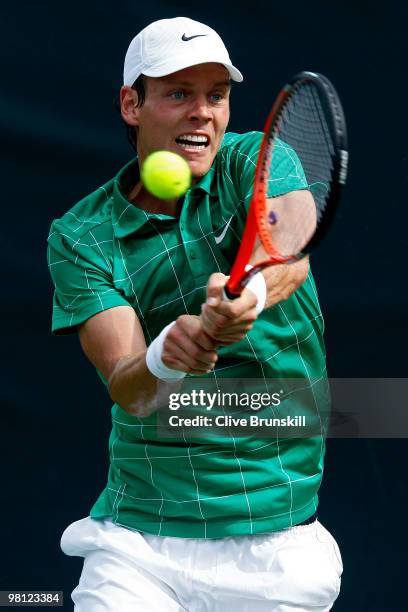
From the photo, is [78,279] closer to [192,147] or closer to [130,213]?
[130,213]

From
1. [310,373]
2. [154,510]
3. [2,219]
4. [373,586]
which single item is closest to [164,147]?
[310,373]

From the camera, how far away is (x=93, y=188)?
3980 millimetres

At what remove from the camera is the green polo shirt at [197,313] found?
2967mm

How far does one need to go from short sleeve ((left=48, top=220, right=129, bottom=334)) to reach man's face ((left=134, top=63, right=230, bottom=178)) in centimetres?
28

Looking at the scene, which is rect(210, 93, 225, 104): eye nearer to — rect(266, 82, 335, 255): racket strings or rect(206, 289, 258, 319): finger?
rect(266, 82, 335, 255): racket strings

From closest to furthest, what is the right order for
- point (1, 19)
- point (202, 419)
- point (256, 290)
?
1. point (256, 290)
2. point (202, 419)
3. point (1, 19)

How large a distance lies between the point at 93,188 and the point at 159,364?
1401mm

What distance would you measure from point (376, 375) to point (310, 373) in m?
0.95

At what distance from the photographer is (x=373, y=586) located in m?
4.03

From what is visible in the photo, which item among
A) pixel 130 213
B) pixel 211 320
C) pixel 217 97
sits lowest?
pixel 211 320

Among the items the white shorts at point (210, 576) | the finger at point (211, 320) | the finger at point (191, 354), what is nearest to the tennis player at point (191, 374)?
the white shorts at point (210, 576)

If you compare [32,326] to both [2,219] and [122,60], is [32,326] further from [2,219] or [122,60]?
[122,60]

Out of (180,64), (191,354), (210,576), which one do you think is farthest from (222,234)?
(210,576)

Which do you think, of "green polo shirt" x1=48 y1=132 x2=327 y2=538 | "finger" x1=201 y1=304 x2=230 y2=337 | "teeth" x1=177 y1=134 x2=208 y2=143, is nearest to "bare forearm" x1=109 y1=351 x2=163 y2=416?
"green polo shirt" x1=48 y1=132 x2=327 y2=538
